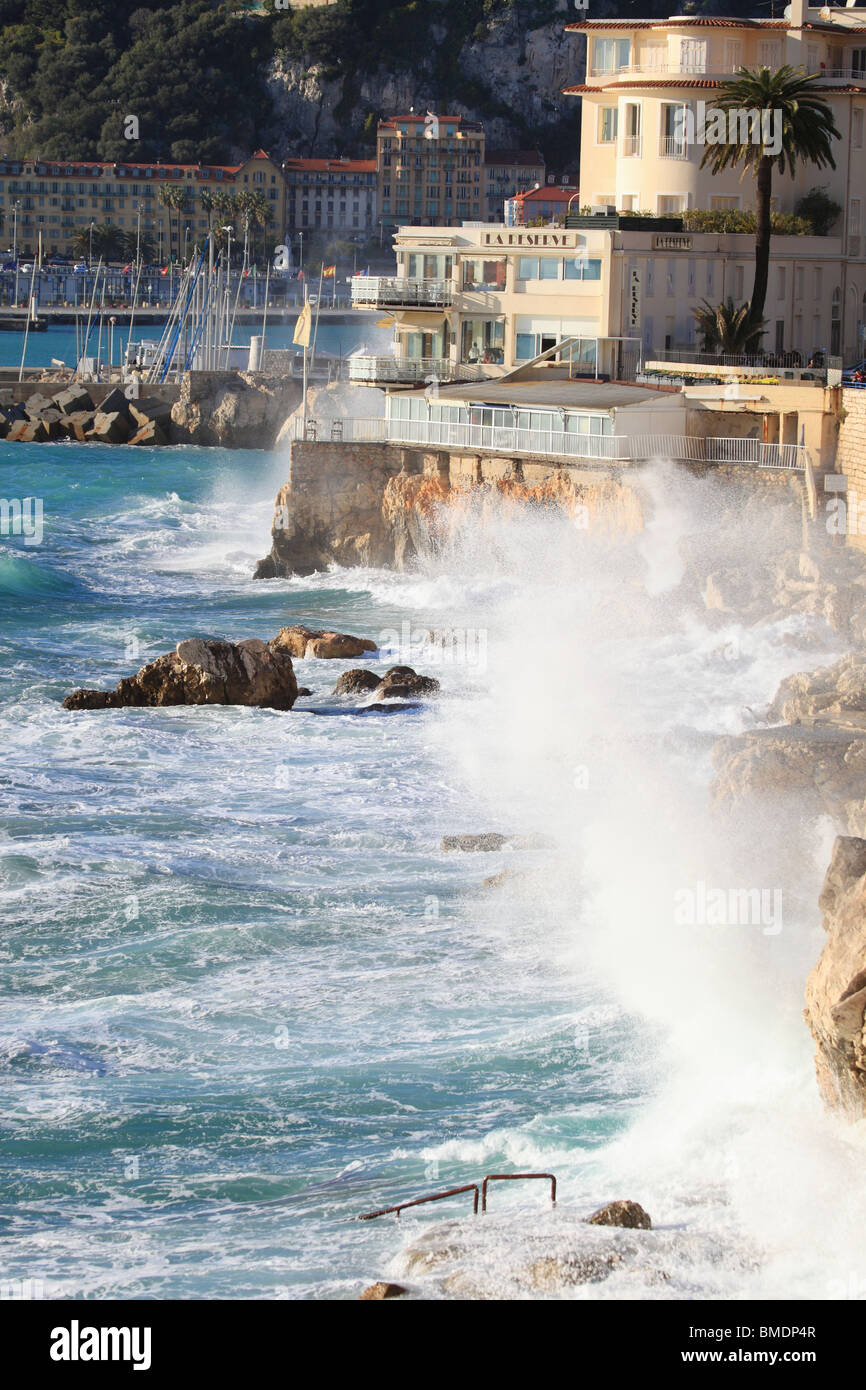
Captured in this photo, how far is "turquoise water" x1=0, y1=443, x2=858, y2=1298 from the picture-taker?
45.5ft

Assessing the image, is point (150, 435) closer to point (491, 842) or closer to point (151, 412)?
point (151, 412)

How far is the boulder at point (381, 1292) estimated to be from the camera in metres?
12.2

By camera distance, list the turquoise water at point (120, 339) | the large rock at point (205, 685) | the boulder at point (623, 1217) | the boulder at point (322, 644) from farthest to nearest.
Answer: the turquoise water at point (120, 339) < the boulder at point (322, 644) < the large rock at point (205, 685) < the boulder at point (623, 1217)

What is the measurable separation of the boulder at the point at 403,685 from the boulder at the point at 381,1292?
18926mm

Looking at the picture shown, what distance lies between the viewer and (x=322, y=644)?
35094 mm

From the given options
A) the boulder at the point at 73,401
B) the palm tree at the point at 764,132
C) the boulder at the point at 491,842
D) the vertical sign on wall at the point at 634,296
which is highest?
the palm tree at the point at 764,132

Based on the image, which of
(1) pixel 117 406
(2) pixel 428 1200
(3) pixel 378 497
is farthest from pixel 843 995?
(1) pixel 117 406

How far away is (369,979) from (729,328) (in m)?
29.9

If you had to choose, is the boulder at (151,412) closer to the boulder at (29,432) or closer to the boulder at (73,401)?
the boulder at (73,401)

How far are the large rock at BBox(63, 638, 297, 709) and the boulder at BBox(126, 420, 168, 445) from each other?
2073 inches

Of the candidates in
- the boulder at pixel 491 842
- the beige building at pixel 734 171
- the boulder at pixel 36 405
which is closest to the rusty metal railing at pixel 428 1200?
the boulder at pixel 491 842

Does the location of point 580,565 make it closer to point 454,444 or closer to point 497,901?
point 454,444

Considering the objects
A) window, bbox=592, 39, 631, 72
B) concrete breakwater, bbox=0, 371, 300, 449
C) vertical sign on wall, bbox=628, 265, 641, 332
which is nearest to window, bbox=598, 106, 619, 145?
window, bbox=592, 39, 631, 72
